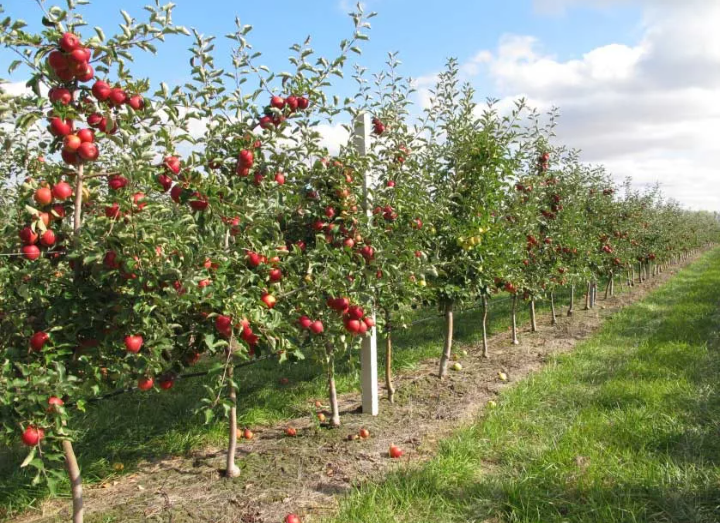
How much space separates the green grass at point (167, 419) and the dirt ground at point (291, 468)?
6.6 inches

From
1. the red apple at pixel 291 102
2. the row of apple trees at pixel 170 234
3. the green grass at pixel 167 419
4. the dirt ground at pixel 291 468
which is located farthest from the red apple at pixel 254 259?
the dirt ground at pixel 291 468

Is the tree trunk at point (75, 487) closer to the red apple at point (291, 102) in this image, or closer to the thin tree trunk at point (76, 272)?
the thin tree trunk at point (76, 272)

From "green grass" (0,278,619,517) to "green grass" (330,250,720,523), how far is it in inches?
41.5

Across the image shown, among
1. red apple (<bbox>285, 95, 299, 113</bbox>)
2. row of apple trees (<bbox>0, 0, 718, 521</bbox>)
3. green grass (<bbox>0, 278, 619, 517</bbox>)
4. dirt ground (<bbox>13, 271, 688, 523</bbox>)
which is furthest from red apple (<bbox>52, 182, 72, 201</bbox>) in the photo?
green grass (<bbox>0, 278, 619, 517</bbox>)

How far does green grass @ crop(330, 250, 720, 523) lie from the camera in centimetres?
289

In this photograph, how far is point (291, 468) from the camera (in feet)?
11.6

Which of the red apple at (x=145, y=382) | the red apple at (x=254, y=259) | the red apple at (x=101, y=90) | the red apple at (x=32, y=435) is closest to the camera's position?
the red apple at (x=32, y=435)

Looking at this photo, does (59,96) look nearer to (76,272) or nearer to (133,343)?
(76,272)

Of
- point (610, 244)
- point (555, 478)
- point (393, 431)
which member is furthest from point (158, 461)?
point (610, 244)

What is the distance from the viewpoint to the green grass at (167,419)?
141 inches

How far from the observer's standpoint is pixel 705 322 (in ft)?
27.0

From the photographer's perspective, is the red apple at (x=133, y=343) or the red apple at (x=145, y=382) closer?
the red apple at (x=133, y=343)

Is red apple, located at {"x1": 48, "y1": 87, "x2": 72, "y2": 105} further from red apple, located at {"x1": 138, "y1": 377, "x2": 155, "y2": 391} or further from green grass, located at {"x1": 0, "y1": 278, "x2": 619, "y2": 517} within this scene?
green grass, located at {"x1": 0, "y1": 278, "x2": 619, "y2": 517}

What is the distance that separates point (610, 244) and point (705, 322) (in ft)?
11.6
